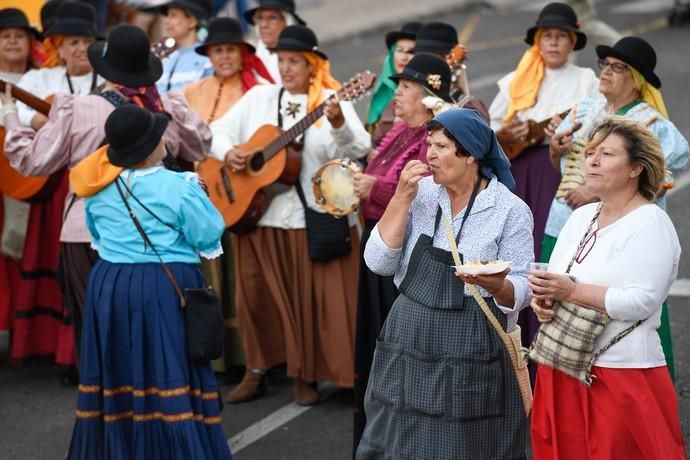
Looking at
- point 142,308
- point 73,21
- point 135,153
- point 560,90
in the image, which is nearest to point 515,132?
point 560,90

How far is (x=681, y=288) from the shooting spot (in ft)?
28.6

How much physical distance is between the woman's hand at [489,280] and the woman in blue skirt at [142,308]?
1.59 metres

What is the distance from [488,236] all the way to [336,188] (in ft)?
5.34

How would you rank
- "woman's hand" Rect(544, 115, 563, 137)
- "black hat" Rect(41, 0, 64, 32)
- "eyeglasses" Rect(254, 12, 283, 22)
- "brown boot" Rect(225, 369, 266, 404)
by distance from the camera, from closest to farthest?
"woman's hand" Rect(544, 115, 563, 137) → "brown boot" Rect(225, 369, 266, 404) → "black hat" Rect(41, 0, 64, 32) → "eyeglasses" Rect(254, 12, 283, 22)

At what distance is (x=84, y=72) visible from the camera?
7.72 metres

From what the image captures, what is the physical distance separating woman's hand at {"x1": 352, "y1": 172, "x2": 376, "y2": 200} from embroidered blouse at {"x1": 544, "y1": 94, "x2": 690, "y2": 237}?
1.06 metres

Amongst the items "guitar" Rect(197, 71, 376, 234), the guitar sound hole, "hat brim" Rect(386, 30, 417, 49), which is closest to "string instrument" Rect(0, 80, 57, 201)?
"guitar" Rect(197, 71, 376, 234)

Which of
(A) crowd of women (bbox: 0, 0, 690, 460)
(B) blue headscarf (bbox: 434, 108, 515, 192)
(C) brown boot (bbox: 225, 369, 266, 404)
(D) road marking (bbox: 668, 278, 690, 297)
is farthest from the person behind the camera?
(D) road marking (bbox: 668, 278, 690, 297)

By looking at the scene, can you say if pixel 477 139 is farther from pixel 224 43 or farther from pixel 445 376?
pixel 224 43

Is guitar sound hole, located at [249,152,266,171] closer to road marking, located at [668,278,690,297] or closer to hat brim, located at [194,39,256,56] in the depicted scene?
hat brim, located at [194,39,256,56]

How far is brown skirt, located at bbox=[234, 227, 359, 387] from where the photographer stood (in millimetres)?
7312

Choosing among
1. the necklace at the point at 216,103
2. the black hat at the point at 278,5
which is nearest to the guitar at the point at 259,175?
the necklace at the point at 216,103

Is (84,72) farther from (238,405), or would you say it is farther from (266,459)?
(266,459)

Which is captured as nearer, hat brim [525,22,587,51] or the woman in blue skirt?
the woman in blue skirt
